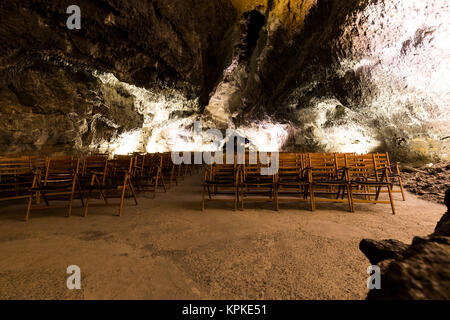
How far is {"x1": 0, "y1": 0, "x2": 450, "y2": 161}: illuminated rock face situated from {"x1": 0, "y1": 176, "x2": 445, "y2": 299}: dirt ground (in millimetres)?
4613

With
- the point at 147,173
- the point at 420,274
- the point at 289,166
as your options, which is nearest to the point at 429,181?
the point at 289,166

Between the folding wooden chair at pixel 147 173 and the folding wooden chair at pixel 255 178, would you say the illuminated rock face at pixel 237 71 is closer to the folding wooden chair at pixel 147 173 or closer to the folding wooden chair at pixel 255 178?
the folding wooden chair at pixel 147 173

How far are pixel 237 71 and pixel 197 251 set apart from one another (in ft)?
39.3

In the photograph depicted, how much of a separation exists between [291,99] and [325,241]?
8.82 m

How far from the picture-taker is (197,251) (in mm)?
2049

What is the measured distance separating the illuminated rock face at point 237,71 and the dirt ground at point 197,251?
4.61m

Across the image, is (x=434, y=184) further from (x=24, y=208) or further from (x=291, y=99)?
(x=24, y=208)

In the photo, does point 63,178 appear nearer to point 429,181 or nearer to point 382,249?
point 382,249

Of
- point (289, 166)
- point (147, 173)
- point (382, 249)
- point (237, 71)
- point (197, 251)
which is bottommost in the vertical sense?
point (197, 251)

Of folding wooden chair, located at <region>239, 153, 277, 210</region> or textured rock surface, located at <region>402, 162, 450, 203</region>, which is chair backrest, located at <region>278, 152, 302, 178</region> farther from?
textured rock surface, located at <region>402, 162, 450, 203</region>

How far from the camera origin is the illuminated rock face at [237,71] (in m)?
5.72

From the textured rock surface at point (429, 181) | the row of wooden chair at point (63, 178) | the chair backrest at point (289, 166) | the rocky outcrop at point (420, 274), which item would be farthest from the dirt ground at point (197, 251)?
the textured rock surface at point (429, 181)

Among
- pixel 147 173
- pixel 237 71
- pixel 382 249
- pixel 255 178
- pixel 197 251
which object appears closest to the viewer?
pixel 382 249
